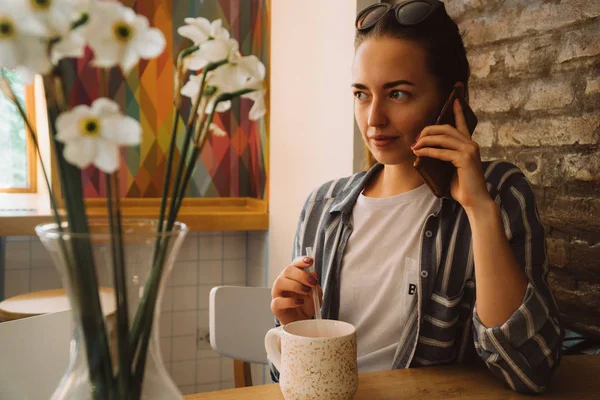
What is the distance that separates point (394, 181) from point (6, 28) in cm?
101

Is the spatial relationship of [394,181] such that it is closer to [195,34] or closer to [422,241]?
[422,241]

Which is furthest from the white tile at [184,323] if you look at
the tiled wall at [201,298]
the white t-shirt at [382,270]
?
the white t-shirt at [382,270]

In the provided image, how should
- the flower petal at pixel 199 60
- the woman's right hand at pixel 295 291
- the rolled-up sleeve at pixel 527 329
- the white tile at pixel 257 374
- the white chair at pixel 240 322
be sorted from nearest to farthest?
the flower petal at pixel 199 60 < the rolled-up sleeve at pixel 527 329 < the woman's right hand at pixel 295 291 < the white chair at pixel 240 322 < the white tile at pixel 257 374

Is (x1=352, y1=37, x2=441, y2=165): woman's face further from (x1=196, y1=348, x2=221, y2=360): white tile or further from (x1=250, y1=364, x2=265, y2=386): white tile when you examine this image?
(x1=196, y1=348, x2=221, y2=360): white tile

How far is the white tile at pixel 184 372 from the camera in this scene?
2.97m

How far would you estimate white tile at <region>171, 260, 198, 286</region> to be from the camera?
2.96 metres

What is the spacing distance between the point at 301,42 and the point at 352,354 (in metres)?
1.82

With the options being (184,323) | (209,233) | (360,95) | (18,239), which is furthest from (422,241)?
(18,239)

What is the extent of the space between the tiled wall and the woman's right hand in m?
1.78

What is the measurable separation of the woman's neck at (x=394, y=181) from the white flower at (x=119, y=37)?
93 cm

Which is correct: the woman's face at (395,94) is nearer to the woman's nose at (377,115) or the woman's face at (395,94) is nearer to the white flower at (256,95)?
the woman's nose at (377,115)

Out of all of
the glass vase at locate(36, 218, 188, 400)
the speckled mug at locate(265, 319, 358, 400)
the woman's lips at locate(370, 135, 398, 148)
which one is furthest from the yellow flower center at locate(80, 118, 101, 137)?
the woman's lips at locate(370, 135, 398, 148)

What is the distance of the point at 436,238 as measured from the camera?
117 cm

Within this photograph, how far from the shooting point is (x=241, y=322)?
1.68m
